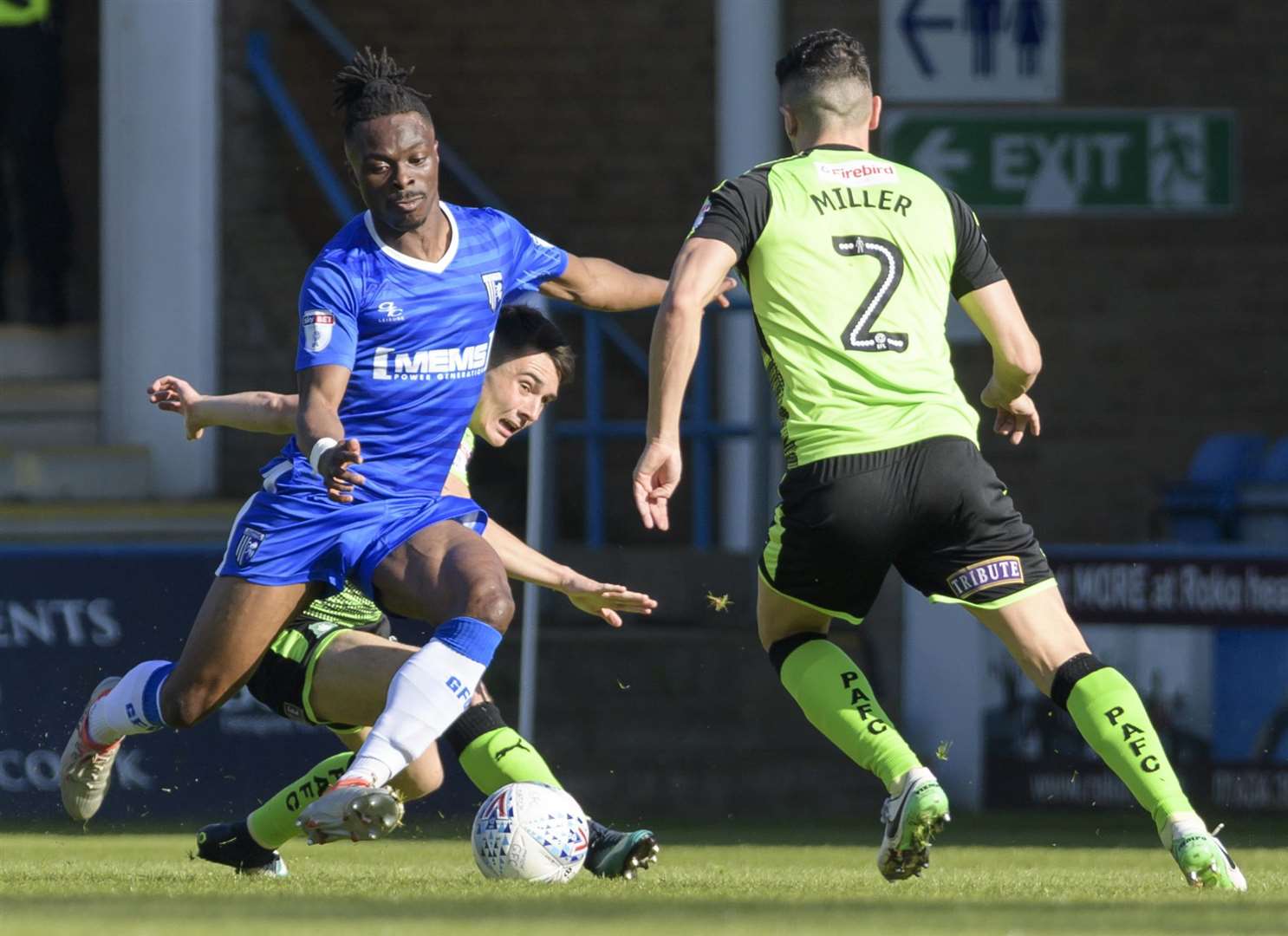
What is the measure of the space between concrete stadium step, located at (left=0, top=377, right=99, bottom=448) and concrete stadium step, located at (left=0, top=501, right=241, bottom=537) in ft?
2.47

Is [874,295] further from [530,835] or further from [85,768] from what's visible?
[85,768]

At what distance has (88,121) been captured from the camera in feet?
46.0

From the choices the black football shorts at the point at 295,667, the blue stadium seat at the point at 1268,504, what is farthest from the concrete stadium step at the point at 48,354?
the black football shorts at the point at 295,667

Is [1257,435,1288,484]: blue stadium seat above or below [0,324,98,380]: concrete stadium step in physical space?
below

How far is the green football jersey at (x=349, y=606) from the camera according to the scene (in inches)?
250

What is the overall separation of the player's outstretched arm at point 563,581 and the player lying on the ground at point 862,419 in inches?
14.6

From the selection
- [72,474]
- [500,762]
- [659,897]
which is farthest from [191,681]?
[72,474]

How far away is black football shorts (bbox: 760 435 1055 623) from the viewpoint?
559 centimetres

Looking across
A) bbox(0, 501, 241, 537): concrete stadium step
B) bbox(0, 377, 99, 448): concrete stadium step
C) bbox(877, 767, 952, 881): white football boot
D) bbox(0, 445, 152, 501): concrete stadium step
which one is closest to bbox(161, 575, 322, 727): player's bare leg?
bbox(877, 767, 952, 881): white football boot

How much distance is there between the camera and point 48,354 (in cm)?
1270

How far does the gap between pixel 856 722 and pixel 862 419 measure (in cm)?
72

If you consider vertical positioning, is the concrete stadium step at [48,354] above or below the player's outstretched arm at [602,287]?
below

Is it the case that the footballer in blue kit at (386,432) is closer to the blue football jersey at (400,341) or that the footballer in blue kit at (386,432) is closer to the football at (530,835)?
the blue football jersey at (400,341)

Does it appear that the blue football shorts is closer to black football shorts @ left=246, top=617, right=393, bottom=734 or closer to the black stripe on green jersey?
black football shorts @ left=246, top=617, right=393, bottom=734
